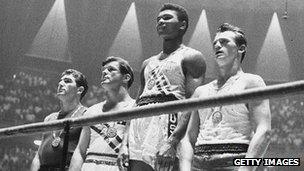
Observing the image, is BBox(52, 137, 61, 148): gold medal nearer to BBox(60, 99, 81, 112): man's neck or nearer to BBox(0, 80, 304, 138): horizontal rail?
BBox(60, 99, 81, 112): man's neck

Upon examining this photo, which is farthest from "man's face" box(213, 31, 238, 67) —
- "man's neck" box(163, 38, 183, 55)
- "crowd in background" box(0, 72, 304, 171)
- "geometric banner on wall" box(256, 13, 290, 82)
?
"geometric banner on wall" box(256, 13, 290, 82)

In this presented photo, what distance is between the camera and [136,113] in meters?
1.79

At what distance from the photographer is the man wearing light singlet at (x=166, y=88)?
290cm

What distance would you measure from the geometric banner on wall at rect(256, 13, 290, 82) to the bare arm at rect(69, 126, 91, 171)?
546 inches

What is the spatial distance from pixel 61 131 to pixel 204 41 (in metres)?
12.6

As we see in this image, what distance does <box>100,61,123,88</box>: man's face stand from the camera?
373 cm

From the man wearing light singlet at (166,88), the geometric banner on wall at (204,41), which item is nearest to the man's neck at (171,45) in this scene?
the man wearing light singlet at (166,88)

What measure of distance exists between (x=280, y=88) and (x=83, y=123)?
2.81ft

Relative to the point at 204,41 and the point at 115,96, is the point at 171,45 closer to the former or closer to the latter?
the point at 115,96

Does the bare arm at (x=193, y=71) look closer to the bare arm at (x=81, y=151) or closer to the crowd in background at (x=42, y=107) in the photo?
the bare arm at (x=81, y=151)

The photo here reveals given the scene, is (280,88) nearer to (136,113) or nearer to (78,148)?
(136,113)

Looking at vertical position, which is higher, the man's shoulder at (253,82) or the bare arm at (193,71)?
the bare arm at (193,71)

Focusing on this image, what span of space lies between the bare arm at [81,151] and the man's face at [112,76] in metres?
0.36

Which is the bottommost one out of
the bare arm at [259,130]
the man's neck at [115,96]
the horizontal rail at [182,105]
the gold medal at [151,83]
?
the horizontal rail at [182,105]
